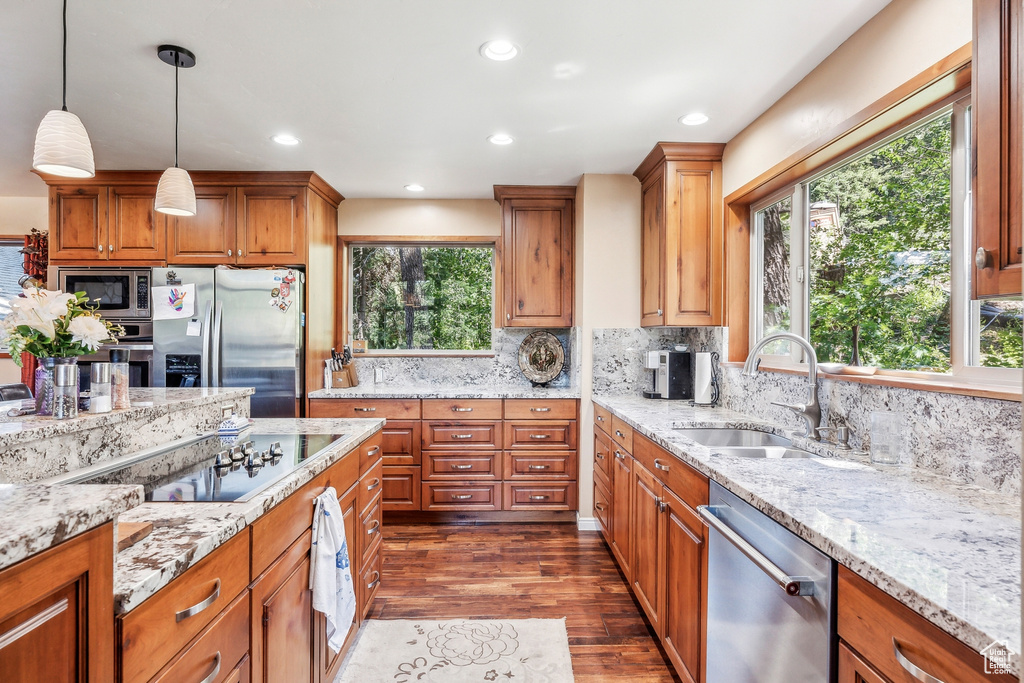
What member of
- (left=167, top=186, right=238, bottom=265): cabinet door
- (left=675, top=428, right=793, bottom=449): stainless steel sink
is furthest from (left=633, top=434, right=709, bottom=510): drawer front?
(left=167, top=186, right=238, bottom=265): cabinet door

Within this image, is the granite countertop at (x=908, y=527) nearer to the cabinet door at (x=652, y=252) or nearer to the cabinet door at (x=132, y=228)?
the cabinet door at (x=652, y=252)

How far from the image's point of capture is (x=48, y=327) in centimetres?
133

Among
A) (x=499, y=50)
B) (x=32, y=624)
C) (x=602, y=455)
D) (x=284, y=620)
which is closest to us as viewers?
(x=32, y=624)

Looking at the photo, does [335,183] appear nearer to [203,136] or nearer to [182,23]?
[203,136]

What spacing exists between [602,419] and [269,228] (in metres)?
2.72

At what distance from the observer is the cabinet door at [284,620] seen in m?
1.17

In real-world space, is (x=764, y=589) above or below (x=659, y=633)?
above

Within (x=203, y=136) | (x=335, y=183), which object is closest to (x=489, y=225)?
(x=335, y=183)

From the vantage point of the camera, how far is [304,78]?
2189 millimetres

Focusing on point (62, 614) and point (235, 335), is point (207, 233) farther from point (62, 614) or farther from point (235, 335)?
point (62, 614)

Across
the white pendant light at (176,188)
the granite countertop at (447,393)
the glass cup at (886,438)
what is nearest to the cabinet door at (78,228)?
the granite countertop at (447,393)

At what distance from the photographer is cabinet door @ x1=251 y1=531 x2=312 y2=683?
3.84 feet

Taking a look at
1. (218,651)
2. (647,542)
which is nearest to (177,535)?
(218,651)

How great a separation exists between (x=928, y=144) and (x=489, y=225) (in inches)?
117
